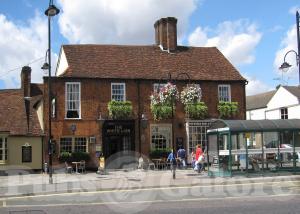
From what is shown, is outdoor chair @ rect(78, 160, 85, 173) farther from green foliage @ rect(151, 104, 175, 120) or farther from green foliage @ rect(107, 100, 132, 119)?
green foliage @ rect(151, 104, 175, 120)

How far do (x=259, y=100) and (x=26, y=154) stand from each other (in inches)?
1572

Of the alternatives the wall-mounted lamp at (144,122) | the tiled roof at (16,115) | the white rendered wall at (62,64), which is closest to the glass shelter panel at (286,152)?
the wall-mounted lamp at (144,122)

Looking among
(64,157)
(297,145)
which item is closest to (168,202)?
(297,145)

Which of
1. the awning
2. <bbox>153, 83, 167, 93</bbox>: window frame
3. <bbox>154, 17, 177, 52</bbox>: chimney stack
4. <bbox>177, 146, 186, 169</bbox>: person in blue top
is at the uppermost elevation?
<bbox>154, 17, 177, 52</bbox>: chimney stack

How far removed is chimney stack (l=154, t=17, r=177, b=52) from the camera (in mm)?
37625

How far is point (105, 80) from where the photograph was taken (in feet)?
111

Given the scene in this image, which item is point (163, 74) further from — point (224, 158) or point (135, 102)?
point (224, 158)

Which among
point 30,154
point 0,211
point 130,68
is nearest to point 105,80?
point 130,68

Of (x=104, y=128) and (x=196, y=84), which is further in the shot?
(x=196, y=84)

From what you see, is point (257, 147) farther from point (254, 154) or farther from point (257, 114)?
point (257, 114)

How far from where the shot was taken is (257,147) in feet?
82.5

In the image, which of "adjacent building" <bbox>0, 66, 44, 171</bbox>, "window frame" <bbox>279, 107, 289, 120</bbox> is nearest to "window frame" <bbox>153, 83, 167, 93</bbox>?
"adjacent building" <bbox>0, 66, 44, 171</bbox>

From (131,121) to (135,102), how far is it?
1417 mm

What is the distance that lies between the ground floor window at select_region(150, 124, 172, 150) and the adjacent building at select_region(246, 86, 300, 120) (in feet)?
68.6
